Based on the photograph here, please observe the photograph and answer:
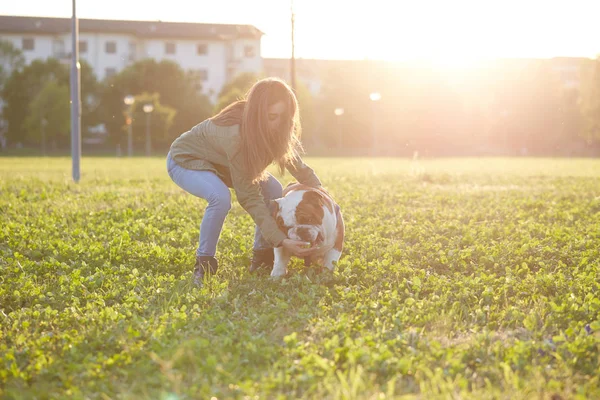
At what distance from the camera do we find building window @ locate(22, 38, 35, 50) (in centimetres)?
7256

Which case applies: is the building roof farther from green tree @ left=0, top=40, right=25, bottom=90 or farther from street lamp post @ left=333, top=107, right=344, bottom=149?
street lamp post @ left=333, top=107, right=344, bottom=149

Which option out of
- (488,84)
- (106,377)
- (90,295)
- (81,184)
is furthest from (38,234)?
(488,84)

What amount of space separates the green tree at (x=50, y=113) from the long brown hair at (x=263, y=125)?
178 ft

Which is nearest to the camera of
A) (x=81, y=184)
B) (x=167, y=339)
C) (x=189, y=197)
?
(x=167, y=339)

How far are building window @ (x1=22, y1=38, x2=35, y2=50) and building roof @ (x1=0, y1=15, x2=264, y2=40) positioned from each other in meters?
1.01

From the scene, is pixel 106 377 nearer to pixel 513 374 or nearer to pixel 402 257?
pixel 513 374

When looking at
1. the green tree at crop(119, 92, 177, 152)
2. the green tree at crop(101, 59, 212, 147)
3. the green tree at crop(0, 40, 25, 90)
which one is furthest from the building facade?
the green tree at crop(119, 92, 177, 152)

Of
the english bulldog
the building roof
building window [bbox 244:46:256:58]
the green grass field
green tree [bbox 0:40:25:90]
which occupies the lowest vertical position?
the green grass field

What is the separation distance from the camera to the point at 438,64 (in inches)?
2640

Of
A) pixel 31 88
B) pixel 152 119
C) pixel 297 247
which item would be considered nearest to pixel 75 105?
pixel 297 247

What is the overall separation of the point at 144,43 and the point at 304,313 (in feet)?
240

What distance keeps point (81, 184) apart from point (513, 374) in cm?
1356

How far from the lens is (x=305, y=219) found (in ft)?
18.7

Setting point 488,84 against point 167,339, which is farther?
point 488,84
